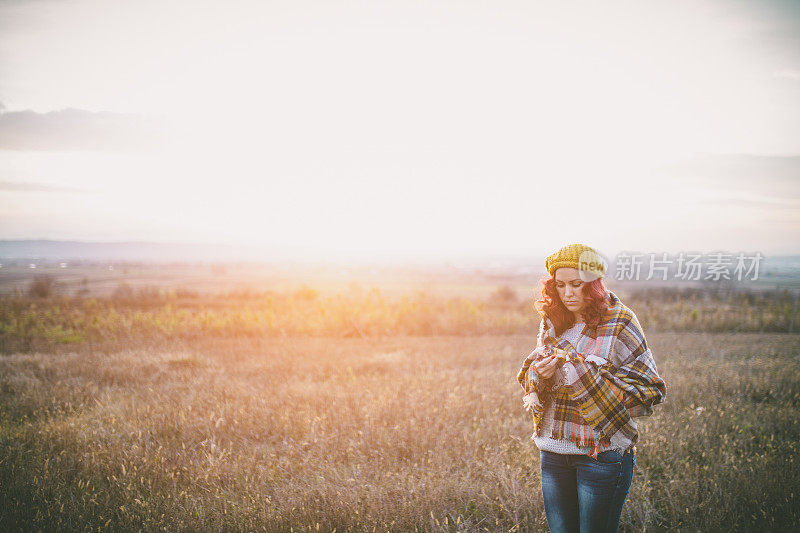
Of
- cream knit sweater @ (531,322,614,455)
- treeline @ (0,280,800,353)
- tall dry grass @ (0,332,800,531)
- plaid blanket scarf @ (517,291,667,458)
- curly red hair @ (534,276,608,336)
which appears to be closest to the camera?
plaid blanket scarf @ (517,291,667,458)

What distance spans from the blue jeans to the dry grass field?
1.31m

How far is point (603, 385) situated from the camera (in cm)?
231

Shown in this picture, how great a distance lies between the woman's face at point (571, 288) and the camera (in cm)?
254

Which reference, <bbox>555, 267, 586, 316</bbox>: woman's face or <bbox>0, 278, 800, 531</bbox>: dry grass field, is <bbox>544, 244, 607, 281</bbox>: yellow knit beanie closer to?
<bbox>555, 267, 586, 316</bbox>: woman's face

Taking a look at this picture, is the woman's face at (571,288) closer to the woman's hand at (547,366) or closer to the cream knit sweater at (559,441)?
the cream knit sweater at (559,441)

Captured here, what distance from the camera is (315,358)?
33.9 ft

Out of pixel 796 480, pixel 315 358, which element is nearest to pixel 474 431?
pixel 796 480

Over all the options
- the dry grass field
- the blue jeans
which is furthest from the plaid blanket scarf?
the dry grass field

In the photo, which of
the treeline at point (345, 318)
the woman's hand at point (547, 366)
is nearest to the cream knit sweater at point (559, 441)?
the woman's hand at point (547, 366)

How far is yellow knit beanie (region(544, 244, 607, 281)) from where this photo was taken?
2.50 metres

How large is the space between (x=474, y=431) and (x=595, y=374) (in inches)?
150

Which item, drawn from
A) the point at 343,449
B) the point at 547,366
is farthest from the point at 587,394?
the point at 343,449

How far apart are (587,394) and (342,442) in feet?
12.4

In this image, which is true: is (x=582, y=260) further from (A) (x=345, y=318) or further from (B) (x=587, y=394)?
(A) (x=345, y=318)
